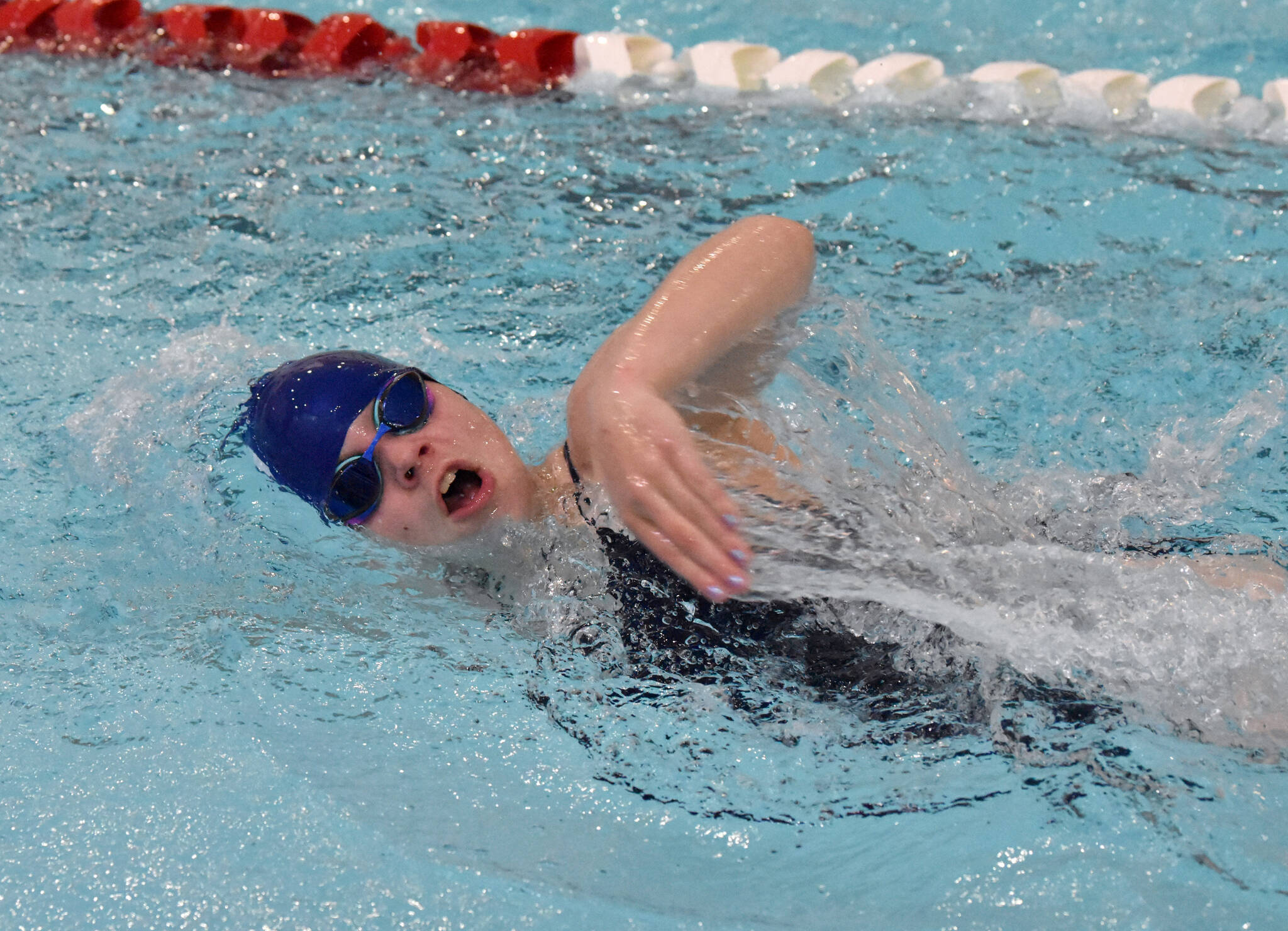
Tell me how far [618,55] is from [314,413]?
251cm

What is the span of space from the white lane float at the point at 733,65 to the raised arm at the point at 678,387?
2.19m

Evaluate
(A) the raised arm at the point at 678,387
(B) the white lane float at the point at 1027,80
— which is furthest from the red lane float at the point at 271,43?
(A) the raised arm at the point at 678,387

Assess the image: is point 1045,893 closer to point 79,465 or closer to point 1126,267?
point 1126,267

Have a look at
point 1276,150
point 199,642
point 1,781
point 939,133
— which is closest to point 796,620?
point 199,642

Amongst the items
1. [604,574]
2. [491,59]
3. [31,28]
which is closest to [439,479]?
[604,574]

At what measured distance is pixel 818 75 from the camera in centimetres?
387

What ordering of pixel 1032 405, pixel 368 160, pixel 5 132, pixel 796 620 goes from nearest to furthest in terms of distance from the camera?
pixel 796 620, pixel 1032 405, pixel 368 160, pixel 5 132

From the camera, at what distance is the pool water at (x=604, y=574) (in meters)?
1.58

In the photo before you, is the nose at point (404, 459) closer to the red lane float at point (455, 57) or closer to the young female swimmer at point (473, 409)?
the young female swimmer at point (473, 409)

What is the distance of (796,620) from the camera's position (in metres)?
1.74

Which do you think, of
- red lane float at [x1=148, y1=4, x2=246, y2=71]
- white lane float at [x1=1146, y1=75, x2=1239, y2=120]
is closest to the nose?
white lane float at [x1=1146, y1=75, x2=1239, y2=120]

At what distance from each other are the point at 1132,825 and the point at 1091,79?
9.25 ft

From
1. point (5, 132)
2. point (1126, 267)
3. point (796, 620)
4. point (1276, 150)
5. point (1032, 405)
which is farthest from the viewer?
point (5, 132)

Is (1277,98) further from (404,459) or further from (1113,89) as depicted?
(404,459)
